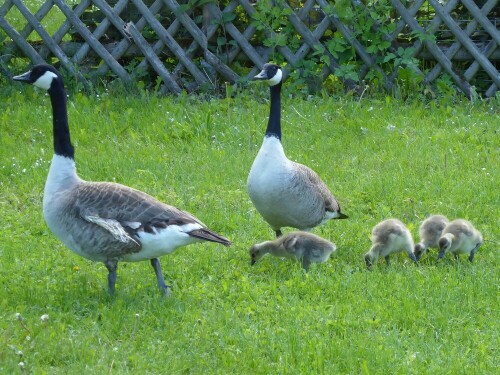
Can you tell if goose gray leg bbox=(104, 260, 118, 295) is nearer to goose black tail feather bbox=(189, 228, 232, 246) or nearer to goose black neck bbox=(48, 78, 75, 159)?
goose black tail feather bbox=(189, 228, 232, 246)

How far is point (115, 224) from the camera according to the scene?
6668 millimetres

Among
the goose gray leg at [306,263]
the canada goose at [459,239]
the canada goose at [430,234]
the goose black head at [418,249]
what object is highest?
the canada goose at [459,239]

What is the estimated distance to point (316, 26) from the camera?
12.0m

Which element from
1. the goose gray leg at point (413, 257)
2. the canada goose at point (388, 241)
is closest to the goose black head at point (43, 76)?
the canada goose at point (388, 241)

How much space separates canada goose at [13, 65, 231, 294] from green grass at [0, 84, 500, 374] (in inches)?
14.0

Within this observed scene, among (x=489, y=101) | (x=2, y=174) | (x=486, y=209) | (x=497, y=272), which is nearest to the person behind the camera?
(x=497, y=272)

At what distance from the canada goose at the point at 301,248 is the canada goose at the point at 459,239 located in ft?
2.95

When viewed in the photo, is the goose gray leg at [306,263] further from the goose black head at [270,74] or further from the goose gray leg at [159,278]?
the goose black head at [270,74]

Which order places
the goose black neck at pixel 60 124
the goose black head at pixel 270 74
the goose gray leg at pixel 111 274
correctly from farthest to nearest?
the goose black head at pixel 270 74 → the goose black neck at pixel 60 124 → the goose gray leg at pixel 111 274

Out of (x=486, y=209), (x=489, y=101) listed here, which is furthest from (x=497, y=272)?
(x=489, y=101)

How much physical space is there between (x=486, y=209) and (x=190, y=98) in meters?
4.45

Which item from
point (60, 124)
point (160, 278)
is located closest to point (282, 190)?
point (160, 278)

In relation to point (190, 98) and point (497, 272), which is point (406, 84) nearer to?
point (190, 98)

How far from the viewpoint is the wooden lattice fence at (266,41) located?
1162 cm
